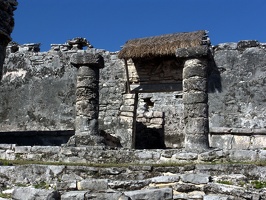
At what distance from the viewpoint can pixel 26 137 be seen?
14406 mm

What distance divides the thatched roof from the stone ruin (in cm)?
4

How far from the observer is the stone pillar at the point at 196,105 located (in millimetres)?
8711

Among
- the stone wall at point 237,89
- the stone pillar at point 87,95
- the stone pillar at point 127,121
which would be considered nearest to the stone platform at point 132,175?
the stone pillar at point 87,95

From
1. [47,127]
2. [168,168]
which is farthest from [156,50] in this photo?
[168,168]

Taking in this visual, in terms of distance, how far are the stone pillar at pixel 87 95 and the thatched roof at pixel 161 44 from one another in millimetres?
3503

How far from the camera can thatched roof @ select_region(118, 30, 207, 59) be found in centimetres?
1312

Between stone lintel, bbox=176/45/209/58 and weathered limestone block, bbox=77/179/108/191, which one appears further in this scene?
stone lintel, bbox=176/45/209/58

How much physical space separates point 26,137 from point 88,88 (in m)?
5.12

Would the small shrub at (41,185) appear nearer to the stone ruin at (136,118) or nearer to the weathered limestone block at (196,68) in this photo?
the stone ruin at (136,118)

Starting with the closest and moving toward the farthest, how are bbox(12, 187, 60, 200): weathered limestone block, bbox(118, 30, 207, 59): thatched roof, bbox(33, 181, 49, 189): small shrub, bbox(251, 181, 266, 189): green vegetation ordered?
bbox(12, 187, 60, 200): weathered limestone block
bbox(251, 181, 266, 189): green vegetation
bbox(33, 181, 49, 189): small shrub
bbox(118, 30, 207, 59): thatched roof

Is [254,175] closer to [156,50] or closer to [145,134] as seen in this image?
[156,50]

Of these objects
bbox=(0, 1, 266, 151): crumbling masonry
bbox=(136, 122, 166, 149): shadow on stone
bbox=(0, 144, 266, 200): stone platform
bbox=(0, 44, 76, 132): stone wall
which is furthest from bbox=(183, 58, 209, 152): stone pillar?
bbox=(0, 44, 76, 132): stone wall

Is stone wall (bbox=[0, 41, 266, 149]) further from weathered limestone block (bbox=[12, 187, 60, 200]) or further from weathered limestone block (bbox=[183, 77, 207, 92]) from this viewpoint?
weathered limestone block (bbox=[12, 187, 60, 200])

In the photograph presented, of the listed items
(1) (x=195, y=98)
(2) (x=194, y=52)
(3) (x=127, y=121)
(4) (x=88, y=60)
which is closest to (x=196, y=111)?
(1) (x=195, y=98)
